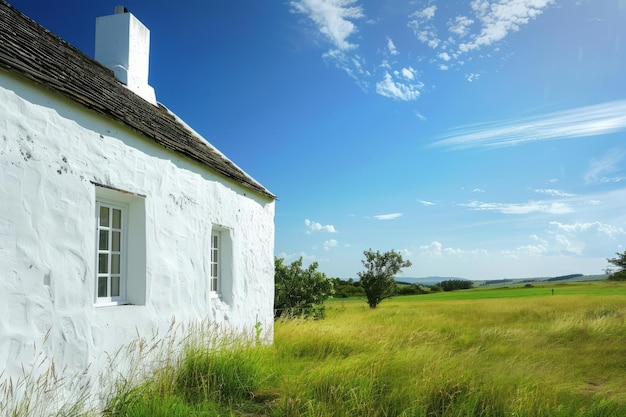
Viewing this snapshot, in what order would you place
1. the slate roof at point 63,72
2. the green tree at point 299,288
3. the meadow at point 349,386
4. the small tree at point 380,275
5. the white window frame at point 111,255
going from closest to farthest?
1. the slate roof at point 63,72
2. the meadow at point 349,386
3. the white window frame at point 111,255
4. the green tree at point 299,288
5. the small tree at point 380,275

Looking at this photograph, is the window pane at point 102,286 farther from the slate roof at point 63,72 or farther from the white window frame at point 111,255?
the slate roof at point 63,72

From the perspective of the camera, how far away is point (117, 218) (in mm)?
6434

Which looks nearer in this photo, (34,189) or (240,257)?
(34,189)

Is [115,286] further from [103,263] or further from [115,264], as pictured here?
[103,263]

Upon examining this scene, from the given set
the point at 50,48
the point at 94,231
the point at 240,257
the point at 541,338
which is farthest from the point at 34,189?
the point at 541,338

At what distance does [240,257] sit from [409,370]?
4.26 m

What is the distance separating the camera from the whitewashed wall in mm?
4508

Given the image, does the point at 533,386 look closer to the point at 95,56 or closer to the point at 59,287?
the point at 59,287

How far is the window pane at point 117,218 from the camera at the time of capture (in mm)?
6379

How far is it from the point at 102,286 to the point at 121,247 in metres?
0.59

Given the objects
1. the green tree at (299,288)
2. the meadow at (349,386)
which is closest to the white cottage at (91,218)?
the meadow at (349,386)

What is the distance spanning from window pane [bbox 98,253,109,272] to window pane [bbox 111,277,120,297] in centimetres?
21

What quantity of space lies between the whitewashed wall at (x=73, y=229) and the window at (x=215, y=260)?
1.17m

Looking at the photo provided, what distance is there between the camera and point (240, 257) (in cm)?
970
